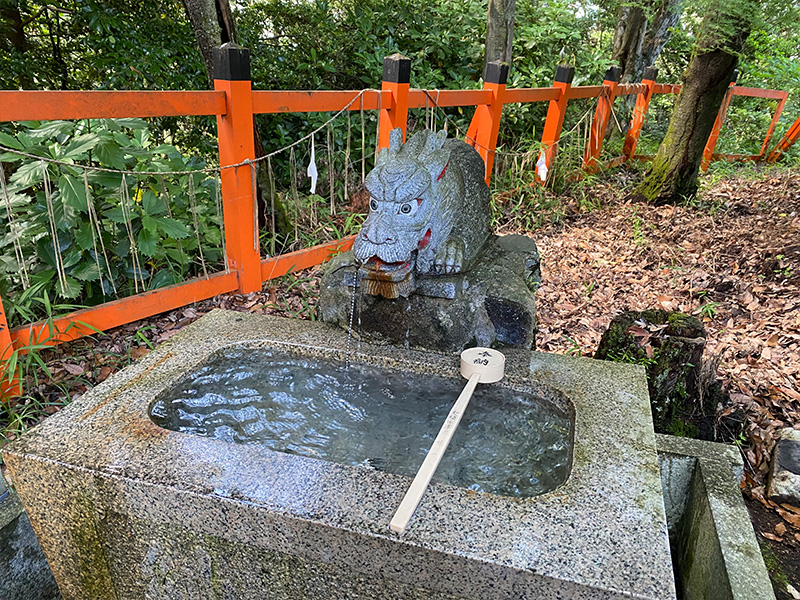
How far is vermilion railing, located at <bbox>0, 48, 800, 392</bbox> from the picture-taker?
2.89 meters

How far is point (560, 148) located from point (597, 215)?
138 centimetres

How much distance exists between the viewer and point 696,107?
5.99 metres

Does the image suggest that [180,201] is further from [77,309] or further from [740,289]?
[740,289]

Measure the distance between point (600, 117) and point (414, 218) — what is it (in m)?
7.11

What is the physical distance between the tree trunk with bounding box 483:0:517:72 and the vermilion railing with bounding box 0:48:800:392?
1.27m

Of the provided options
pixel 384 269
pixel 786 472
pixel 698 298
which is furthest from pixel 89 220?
pixel 698 298

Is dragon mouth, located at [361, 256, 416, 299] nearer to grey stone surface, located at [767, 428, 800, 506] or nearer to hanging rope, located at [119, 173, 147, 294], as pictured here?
hanging rope, located at [119, 173, 147, 294]

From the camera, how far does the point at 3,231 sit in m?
3.25

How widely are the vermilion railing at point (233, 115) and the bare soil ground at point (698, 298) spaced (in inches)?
6.0

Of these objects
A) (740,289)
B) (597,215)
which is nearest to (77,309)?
(740,289)

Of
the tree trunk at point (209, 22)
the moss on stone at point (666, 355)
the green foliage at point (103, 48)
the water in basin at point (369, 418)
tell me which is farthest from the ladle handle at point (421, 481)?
the green foliage at point (103, 48)

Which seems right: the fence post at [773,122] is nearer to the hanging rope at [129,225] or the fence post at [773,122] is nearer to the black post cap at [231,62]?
the black post cap at [231,62]

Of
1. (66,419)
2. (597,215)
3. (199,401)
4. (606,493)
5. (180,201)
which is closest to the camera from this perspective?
(606,493)

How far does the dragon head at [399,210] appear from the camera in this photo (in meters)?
2.16
